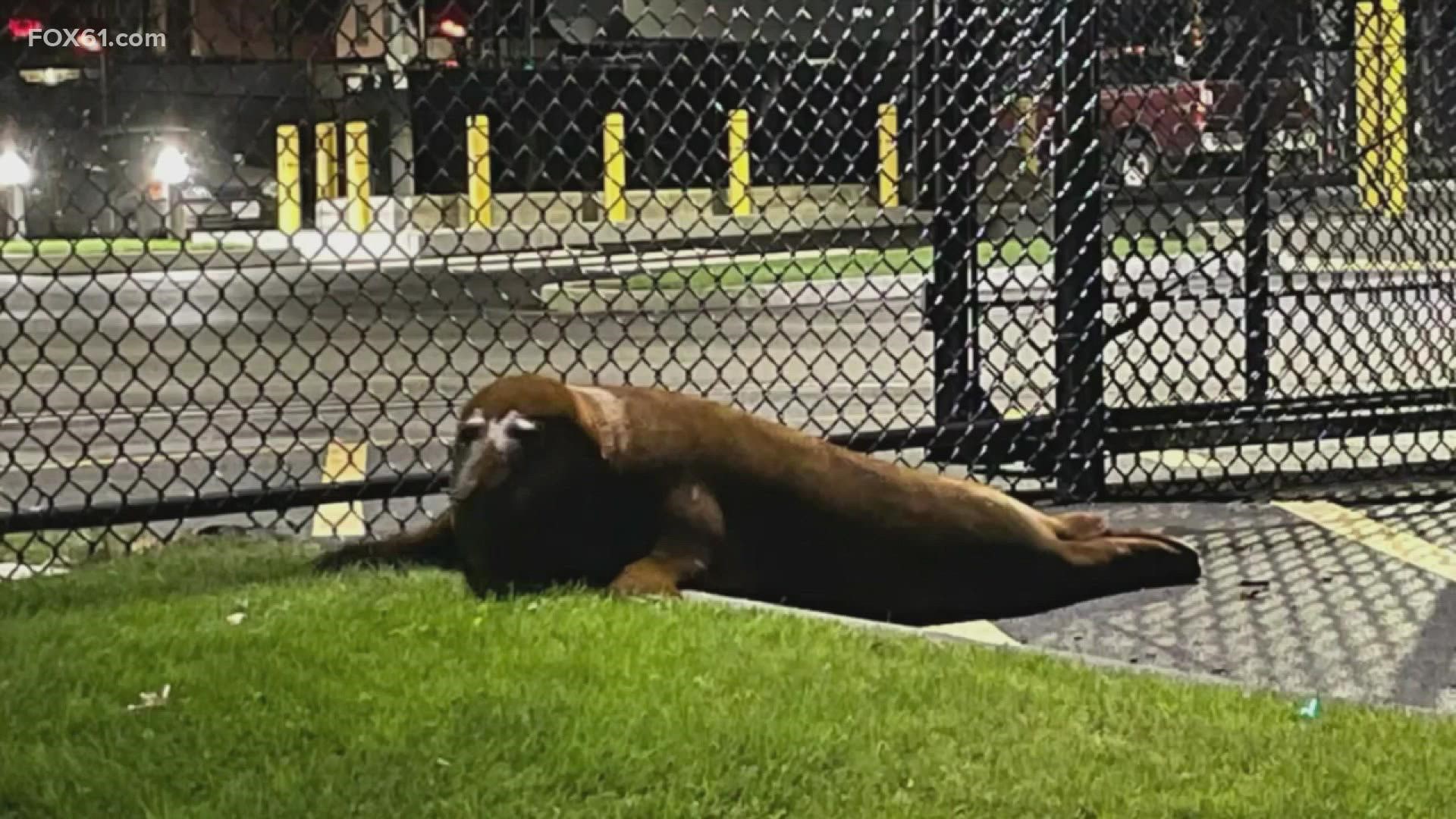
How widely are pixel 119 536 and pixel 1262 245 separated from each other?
12.4 feet

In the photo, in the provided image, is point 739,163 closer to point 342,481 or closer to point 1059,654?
point 342,481

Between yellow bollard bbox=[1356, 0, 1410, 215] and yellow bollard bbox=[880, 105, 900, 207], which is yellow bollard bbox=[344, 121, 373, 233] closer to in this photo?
yellow bollard bbox=[880, 105, 900, 207]

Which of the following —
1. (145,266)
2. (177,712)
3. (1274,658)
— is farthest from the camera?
(145,266)

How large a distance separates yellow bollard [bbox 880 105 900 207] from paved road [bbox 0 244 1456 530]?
18.8 inches

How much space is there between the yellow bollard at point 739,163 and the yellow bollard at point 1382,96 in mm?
2160

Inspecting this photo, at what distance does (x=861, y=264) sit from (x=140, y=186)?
13.4 ft

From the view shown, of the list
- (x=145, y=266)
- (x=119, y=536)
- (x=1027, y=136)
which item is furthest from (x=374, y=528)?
(x=145, y=266)

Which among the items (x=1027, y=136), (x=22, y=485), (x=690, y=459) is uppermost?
(x=1027, y=136)

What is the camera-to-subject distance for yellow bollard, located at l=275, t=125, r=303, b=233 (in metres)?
8.02

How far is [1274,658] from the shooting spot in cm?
384

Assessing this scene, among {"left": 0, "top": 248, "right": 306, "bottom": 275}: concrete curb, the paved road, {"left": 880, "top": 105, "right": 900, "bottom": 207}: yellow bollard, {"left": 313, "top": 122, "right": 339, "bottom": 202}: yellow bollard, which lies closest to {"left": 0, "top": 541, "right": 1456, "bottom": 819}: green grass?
the paved road

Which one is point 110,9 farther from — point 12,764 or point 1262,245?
point 1262,245

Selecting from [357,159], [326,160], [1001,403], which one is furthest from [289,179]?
[1001,403]

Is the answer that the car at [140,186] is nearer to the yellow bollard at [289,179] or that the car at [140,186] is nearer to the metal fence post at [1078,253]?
the yellow bollard at [289,179]
